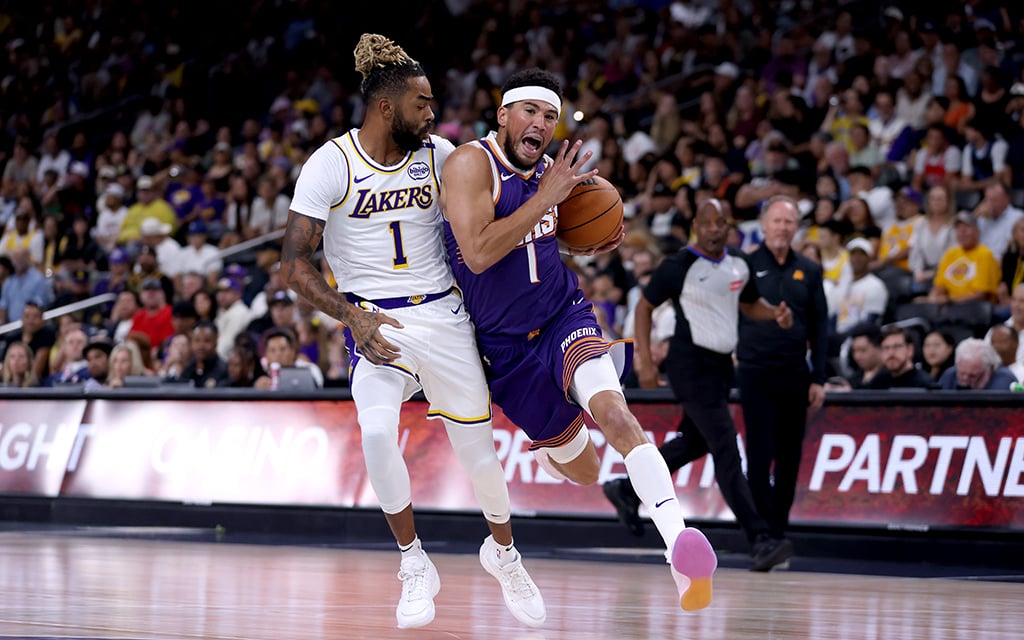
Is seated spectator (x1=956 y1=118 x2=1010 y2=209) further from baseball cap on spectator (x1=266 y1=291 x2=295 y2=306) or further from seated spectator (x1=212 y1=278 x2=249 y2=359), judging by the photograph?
seated spectator (x1=212 y1=278 x2=249 y2=359)

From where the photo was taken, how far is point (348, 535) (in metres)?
12.0

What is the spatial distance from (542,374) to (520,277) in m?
0.41

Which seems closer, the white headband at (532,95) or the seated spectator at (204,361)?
the white headband at (532,95)

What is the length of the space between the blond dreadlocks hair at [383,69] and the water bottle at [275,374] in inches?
261

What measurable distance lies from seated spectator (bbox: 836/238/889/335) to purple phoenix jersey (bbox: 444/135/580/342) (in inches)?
284

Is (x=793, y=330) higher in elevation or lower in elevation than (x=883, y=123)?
lower

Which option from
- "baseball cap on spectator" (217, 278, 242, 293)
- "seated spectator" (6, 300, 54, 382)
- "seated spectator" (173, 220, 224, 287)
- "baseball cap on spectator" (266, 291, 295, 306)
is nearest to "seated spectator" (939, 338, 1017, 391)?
"baseball cap on spectator" (266, 291, 295, 306)

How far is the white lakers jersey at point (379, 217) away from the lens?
6234 mm

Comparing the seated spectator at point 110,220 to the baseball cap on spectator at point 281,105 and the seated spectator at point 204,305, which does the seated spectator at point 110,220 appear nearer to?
the baseball cap on spectator at point 281,105

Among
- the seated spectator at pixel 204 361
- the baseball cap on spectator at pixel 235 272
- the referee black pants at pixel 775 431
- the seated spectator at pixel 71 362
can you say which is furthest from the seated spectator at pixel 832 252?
the seated spectator at pixel 71 362

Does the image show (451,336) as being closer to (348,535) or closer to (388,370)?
(388,370)

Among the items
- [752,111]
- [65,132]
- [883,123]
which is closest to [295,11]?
[65,132]

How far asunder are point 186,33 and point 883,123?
14.6 metres

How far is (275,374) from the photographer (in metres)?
13.1
